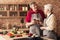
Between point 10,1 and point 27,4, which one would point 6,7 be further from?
point 27,4

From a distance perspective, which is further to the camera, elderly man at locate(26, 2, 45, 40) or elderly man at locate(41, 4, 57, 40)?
elderly man at locate(26, 2, 45, 40)

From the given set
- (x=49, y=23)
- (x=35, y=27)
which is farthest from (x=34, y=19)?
(x=49, y=23)

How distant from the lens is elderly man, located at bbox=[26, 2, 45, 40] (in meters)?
4.31

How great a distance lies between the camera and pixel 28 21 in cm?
432

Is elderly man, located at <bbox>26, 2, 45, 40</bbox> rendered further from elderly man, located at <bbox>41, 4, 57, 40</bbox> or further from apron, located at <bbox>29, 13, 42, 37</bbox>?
elderly man, located at <bbox>41, 4, 57, 40</bbox>

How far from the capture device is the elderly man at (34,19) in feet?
14.1

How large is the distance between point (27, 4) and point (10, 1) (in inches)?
16.8

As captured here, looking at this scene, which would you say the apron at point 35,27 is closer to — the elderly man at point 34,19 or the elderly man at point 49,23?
the elderly man at point 34,19

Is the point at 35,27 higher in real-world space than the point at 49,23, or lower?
lower

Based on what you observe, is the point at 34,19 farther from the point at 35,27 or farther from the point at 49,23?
the point at 49,23

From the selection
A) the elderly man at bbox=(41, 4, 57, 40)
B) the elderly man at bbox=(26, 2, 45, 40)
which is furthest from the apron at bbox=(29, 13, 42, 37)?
the elderly man at bbox=(41, 4, 57, 40)

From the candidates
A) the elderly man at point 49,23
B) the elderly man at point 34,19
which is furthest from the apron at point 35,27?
the elderly man at point 49,23

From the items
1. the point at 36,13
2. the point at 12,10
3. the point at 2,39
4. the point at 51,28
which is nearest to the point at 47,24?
the point at 51,28

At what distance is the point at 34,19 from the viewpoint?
14.3 ft
